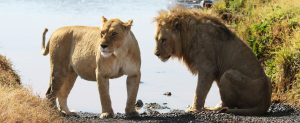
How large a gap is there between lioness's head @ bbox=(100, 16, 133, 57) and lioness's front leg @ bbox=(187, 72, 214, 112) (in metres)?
1.84

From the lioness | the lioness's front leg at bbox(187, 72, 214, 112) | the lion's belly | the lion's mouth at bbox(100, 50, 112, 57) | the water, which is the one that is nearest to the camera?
the lion's mouth at bbox(100, 50, 112, 57)

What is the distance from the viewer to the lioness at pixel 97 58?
1146 centimetres

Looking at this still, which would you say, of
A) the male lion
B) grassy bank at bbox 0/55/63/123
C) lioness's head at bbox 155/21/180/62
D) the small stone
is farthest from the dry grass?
the small stone

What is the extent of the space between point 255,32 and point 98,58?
6.94 m

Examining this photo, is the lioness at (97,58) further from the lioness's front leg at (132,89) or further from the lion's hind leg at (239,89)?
the lion's hind leg at (239,89)

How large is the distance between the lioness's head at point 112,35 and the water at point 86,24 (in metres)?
1.96

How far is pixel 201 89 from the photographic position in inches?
507

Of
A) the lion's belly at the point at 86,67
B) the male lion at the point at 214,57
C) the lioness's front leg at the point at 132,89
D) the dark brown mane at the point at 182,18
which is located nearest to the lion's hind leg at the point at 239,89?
the male lion at the point at 214,57

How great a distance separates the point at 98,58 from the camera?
38.3 ft

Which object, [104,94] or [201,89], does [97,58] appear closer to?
[104,94]

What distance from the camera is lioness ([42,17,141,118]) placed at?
37.6ft

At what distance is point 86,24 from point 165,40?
16763 millimetres

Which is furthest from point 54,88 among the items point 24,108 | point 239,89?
point 239,89

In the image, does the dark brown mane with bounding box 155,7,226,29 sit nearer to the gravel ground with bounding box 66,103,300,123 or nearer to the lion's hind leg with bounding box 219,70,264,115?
the lion's hind leg with bounding box 219,70,264,115
